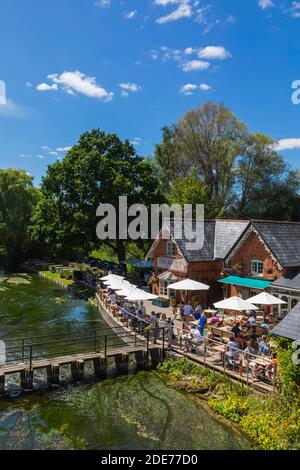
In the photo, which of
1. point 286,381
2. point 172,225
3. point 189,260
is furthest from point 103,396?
point 172,225

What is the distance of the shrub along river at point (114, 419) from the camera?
1443 cm

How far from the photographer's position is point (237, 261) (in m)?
29.9

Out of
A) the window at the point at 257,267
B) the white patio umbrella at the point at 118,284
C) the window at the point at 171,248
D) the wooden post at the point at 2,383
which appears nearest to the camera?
the wooden post at the point at 2,383

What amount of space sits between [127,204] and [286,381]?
3236 centimetres

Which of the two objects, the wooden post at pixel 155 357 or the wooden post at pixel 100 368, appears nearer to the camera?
the wooden post at pixel 100 368

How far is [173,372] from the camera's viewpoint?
20797 mm

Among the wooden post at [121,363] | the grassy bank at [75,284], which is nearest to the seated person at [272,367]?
the wooden post at [121,363]

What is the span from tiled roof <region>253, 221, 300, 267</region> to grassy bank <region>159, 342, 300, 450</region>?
10616mm

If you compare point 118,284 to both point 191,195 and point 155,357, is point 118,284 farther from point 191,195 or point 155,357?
point 191,195

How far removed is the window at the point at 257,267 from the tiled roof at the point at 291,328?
473 inches

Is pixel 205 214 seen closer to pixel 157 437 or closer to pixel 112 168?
pixel 112 168

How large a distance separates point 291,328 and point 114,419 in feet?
24.7

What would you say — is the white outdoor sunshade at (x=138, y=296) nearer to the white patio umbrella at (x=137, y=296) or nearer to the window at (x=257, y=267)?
the white patio umbrella at (x=137, y=296)

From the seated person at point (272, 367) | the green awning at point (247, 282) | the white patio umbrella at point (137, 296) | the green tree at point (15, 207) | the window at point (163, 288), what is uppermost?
the green tree at point (15, 207)
